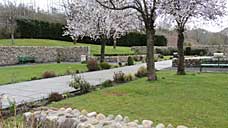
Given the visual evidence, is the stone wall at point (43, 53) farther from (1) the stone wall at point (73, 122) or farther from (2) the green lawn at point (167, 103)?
(1) the stone wall at point (73, 122)

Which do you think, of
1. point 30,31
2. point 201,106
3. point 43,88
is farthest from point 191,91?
point 30,31

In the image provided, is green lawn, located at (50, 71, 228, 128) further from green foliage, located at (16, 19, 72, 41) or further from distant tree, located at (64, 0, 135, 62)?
green foliage, located at (16, 19, 72, 41)

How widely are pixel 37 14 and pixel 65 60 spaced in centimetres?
1284

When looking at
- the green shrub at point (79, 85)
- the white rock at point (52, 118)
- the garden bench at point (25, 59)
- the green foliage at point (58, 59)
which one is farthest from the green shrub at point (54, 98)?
the green foliage at point (58, 59)

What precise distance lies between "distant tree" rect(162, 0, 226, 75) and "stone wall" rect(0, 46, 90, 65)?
13.1m

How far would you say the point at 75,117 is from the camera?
4.88m

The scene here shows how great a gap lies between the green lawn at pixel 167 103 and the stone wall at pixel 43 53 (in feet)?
49.8

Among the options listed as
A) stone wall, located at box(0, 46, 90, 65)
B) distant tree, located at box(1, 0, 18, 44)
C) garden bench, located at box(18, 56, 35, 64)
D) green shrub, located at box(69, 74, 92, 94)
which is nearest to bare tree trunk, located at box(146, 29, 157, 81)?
green shrub, located at box(69, 74, 92, 94)

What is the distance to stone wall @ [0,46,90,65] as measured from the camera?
24.0 meters

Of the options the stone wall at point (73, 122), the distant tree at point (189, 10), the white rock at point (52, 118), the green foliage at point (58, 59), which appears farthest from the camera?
the green foliage at point (58, 59)

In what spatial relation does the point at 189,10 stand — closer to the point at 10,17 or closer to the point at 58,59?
the point at 58,59

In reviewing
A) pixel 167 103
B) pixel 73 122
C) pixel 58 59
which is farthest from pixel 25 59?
pixel 73 122

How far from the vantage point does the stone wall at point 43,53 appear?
24.0m

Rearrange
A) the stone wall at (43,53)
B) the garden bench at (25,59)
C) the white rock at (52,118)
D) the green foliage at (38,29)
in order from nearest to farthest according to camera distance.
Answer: the white rock at (52,118) < the stone wall at (43,53) < the garden bench at (25,59) < the green foliage at (38,29)
